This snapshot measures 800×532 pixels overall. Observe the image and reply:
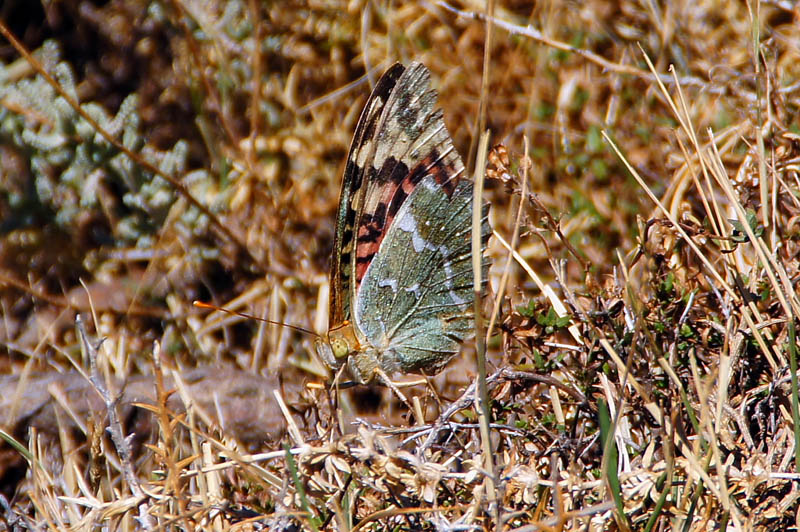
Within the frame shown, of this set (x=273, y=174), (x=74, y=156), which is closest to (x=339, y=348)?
(x=273, y=174)

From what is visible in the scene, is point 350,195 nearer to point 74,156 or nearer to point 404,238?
point 404,238

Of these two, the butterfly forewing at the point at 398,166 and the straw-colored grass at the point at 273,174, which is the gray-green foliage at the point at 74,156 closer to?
the straw-colored grass at the point at 273,174

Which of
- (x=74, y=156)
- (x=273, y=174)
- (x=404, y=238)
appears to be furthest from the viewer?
(x=273, y=174)

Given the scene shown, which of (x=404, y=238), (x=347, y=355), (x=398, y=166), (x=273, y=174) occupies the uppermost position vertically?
(x=398, y=166)

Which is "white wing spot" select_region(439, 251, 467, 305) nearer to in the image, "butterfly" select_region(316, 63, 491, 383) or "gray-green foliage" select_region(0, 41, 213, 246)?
"butterfly" select_region(316, 63, 491, 383)

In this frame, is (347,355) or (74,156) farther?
(74,156)

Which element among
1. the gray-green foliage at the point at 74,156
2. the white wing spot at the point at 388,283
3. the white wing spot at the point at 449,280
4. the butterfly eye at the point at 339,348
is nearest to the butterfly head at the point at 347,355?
the butterfly eye at the point at 339,348

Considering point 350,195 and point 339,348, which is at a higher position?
point 350,195

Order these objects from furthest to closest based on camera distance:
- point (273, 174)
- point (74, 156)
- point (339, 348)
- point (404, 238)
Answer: point (273, 174) < point (74, 156) < point (404, 238) < point (339, 348)
